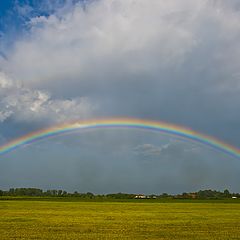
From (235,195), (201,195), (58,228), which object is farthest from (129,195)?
(58,228)

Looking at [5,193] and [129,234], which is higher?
[5,193]

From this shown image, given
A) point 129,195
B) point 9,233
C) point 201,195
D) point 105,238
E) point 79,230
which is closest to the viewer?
point 105,238

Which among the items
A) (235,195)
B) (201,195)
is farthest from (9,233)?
(235,195)

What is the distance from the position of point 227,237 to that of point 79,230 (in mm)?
9611

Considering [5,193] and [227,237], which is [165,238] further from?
[5,193]

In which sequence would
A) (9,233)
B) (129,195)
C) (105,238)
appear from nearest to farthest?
(105,238) → (9,233) → (129,195)

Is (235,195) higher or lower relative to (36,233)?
higher

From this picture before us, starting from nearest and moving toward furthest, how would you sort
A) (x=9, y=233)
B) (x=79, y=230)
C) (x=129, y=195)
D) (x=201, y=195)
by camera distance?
(x=9, y=233) < (x=79, y=230) < (x=201, y=195) < (x=129, y=195)

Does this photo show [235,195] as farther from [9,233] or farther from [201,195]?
[9,233]

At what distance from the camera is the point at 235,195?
181 meters

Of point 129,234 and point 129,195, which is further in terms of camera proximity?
point 129,195

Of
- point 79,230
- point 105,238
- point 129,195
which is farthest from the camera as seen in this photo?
point 129,195

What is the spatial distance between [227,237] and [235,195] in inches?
6482

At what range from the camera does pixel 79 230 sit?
27.6 m
